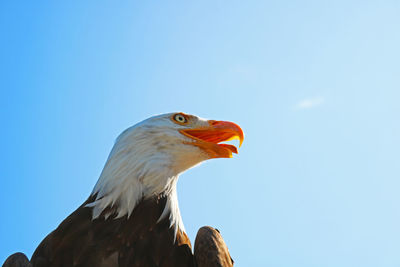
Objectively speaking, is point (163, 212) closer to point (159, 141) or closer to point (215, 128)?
point (159, 141)

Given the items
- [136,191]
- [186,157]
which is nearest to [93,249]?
[136,191]

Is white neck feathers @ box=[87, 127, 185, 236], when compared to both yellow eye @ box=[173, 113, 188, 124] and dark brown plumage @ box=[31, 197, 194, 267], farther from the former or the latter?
yellow eye @ box=[173, 113, 188, 124]

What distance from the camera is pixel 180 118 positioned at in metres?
5.61

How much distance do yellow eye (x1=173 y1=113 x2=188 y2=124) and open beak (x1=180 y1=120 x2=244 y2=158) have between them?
14cm

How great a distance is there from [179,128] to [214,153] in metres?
0.50

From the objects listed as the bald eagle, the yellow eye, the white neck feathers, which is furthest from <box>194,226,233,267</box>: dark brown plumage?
the yellow eye

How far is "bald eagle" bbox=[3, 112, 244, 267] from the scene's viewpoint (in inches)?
170

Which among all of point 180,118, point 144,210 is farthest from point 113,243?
point 180,118

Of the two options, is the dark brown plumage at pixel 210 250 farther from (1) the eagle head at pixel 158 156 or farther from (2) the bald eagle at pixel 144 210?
(1) the eagle head at pixel 158 156

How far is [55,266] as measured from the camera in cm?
427

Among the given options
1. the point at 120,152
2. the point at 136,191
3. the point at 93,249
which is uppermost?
the point at 120,152

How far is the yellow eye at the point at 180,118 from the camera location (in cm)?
557

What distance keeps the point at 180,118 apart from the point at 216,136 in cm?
48

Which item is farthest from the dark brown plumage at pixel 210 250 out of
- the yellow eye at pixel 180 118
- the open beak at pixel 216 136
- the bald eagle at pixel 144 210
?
the yellow eye at pixel 180 118
